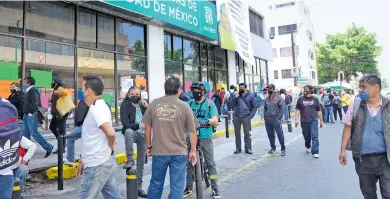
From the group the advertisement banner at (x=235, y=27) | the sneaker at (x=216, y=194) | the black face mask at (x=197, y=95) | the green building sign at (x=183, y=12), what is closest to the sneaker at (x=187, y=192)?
the sneaker at (x=216, y=194)

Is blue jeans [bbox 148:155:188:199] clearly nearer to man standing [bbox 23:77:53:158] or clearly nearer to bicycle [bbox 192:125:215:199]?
bicycle [bbox 192:125:215:199]

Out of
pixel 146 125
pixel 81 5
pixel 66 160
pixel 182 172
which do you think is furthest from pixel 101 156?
pixel 81 5

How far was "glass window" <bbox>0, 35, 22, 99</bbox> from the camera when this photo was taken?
324 inches

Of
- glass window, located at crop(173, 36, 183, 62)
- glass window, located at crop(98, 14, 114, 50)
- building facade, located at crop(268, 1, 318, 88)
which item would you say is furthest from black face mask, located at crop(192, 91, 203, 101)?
building facade, located at crop(268, 1, 318, 88)

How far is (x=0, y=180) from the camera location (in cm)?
287

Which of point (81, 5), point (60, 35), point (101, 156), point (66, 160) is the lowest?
point (66, 160)

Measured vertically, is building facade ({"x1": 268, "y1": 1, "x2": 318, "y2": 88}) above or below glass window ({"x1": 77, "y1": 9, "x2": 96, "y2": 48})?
above

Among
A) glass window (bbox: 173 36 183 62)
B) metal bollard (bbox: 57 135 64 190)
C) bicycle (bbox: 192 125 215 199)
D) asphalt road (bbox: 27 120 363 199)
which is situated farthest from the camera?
glass window (bbox: 173 36 183 62)

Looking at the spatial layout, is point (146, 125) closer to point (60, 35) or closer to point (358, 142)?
point (358, 142)

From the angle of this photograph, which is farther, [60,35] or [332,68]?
[332,68]

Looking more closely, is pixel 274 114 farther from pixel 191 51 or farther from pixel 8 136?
pixel 191 51

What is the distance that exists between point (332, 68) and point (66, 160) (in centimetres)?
5123

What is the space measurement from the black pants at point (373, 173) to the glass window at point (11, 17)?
8749 millimetres

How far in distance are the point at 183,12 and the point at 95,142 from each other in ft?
35.3
